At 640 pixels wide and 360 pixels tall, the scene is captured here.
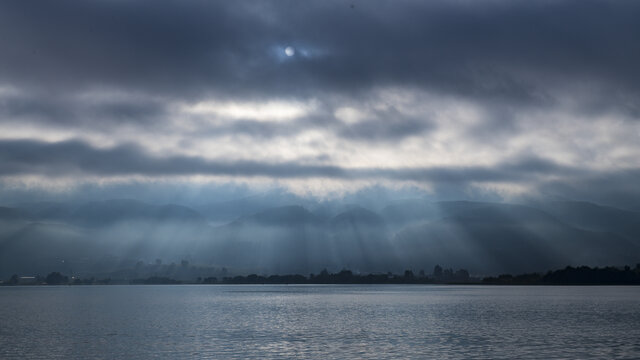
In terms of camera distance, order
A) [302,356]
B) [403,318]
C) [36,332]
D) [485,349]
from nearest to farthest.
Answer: [302,356]
[485,349]
[36,332]
[403,318]

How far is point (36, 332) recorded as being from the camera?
424 ft

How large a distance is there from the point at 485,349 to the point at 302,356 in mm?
27721

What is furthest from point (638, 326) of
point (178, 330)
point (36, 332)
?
point (36, 332)

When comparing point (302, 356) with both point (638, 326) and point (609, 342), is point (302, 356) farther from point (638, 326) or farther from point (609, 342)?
point (638, 326)

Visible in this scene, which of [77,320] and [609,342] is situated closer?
[609,342]

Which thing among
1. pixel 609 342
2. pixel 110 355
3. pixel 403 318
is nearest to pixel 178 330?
pixel 110 355

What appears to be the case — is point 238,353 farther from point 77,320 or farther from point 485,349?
point 77,320

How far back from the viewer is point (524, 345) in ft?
327

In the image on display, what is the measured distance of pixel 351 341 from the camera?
10506cm

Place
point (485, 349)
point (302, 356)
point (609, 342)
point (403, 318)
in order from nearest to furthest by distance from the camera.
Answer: point (302, 356)
point (485, 349)
point (609, 342)
point (403, 318)

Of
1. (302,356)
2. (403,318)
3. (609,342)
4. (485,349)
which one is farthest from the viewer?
(403,318)

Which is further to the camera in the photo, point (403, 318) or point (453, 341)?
point (403, 318)

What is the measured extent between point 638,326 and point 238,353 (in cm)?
9108

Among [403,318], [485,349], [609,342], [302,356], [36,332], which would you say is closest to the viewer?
[302,356]
